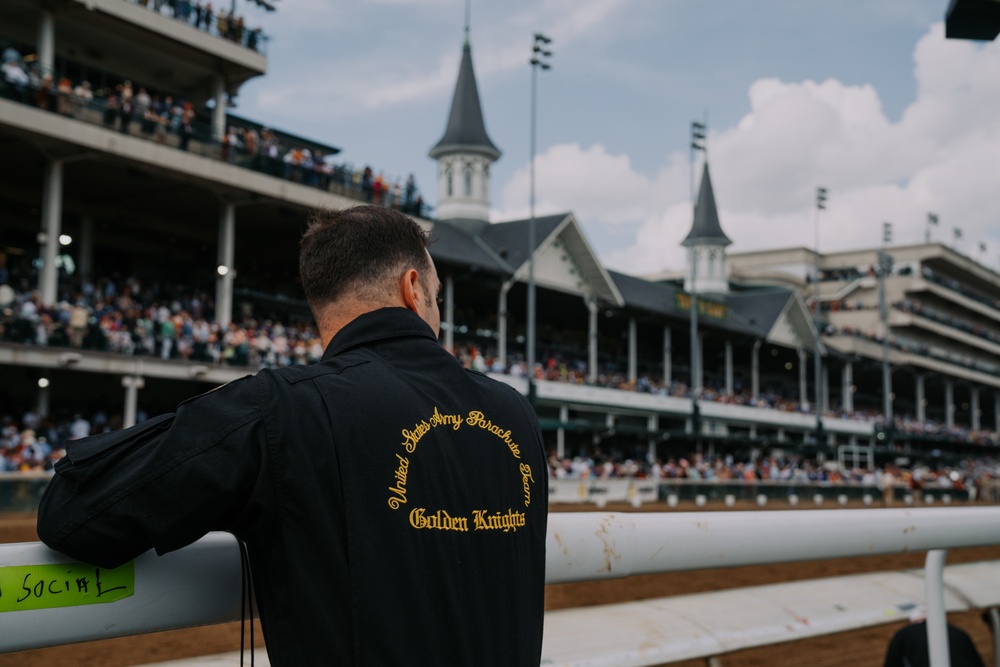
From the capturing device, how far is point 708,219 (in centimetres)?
7131

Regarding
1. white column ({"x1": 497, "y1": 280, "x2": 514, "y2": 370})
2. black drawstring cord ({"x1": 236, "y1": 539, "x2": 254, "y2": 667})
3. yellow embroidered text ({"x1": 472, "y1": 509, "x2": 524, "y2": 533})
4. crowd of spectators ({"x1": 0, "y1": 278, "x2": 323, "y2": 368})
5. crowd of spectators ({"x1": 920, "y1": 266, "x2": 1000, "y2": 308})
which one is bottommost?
black drawstring cord ({"x1": 236, "y1": 539, "x2": 254, "y2": 667})

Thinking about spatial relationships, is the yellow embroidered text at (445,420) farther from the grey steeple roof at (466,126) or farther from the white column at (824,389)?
the white column at (824,389)

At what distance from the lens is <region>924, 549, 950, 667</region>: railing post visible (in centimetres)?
250

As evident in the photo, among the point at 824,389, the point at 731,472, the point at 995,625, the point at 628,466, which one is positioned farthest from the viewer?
the point at 824,389

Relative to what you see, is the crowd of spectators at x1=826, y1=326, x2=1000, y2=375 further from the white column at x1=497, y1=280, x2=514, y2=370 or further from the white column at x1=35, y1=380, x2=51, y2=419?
the white column at x1=35, y1=380, x2=51, y2=419

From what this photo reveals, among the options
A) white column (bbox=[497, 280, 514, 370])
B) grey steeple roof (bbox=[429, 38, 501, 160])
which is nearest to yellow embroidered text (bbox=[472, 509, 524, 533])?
white column (bbox=[497, 280, 514, 370])

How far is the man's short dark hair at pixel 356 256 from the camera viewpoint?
1834mm

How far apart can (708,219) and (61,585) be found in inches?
2848

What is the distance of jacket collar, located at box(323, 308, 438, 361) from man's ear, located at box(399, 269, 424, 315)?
4cm

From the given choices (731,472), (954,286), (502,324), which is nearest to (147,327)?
(502,324)

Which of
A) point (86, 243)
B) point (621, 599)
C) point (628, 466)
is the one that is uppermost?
point (86, 243)

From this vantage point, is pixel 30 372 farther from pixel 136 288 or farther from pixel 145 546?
pixel 145 546

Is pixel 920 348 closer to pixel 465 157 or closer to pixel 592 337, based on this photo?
pixel 465 157

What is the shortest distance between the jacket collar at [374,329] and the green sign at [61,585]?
0.53 metres
